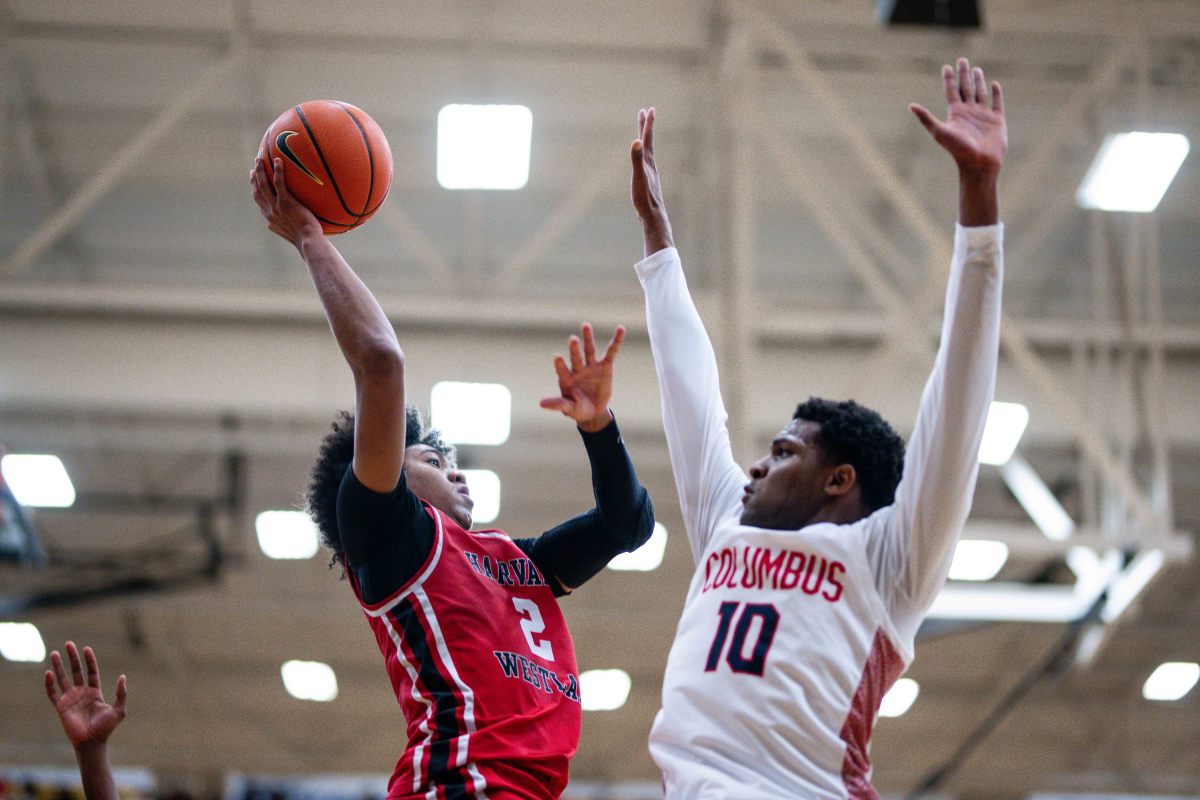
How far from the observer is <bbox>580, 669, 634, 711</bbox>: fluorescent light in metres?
18.1

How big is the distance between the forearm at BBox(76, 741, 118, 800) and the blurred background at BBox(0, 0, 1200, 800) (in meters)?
5.15

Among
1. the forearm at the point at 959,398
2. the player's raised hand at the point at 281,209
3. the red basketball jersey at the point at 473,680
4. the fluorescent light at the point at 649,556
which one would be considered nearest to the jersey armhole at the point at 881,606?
the forearm at the point at 959,398

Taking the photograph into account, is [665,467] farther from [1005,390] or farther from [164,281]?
[164,281]

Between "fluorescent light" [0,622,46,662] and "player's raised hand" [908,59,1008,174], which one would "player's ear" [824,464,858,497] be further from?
"fluorescent light" [0,622,46,662]

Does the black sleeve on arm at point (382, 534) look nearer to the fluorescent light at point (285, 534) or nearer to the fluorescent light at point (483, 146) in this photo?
the fluorescent light at point (483, 146)

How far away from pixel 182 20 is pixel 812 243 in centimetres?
513

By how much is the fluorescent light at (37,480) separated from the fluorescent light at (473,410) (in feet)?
15.7

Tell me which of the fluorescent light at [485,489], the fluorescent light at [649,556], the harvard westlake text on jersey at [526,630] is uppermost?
the fluorescent light at [649,556]

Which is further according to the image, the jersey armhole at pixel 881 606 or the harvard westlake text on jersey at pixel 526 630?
the harvard westlake text on jersey at pixel 526 630

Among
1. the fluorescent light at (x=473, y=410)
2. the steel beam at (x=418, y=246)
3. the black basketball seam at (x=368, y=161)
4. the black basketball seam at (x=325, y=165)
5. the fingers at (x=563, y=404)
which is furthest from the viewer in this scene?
the fluorescent light at (x=473, y=410)

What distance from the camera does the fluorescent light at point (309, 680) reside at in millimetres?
18391

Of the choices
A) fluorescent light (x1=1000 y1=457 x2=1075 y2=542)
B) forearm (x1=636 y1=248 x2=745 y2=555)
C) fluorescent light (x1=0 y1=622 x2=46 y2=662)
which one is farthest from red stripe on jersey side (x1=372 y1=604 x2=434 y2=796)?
fluorescent light (x1=0 y1=622 x2=46 y2=662)

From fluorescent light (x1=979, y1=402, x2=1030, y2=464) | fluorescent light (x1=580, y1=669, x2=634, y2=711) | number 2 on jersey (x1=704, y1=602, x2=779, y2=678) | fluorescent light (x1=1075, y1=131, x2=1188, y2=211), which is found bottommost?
number 2 on jersey (x1=704, y1=602, x2=779, y2=678)

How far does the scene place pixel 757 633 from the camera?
2848 millimetres
